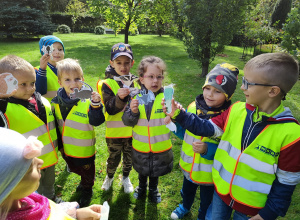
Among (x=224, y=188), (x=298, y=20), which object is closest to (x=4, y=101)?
(x=224, y=188)

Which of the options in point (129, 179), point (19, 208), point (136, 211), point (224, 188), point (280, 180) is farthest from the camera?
point (129, 179)

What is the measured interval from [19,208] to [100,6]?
46.7ft

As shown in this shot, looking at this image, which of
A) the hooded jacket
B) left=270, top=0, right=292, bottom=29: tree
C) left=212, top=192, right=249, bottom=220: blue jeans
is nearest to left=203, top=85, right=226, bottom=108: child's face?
the hooded jacket

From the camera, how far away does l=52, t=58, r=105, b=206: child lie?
7.73 ft

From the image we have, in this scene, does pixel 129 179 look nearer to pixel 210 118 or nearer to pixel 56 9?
pixel 210 118

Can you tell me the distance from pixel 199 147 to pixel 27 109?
5.86 feet

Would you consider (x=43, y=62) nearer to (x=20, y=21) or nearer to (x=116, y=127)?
(x=116, y=127)

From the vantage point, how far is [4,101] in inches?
78.9

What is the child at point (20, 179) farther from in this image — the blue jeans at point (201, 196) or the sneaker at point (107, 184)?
the sneaker at point (107, 184)

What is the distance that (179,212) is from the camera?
2.72 meters

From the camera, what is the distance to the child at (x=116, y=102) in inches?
100

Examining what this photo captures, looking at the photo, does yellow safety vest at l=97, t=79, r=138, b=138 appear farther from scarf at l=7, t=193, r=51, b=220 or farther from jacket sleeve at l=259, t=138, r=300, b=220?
jacket sleeve at l=259, t=138, r=300, b=220

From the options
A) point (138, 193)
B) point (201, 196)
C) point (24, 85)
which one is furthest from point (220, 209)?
point (24, 85)

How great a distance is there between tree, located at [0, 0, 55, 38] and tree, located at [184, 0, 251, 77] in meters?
13.1
